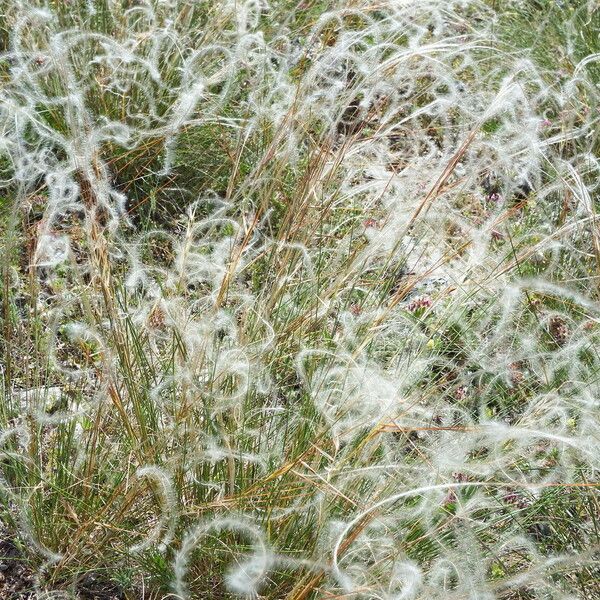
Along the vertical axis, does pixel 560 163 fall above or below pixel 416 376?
above

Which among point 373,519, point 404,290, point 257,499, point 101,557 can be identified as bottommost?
point 101,557

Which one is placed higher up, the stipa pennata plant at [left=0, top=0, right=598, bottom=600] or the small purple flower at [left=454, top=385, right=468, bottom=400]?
the stipa pennata plant at [left=0, top=0, right=598, bottom=600]

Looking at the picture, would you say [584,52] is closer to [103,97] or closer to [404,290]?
[103,97]

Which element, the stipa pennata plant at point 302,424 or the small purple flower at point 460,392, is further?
the small purple flower at point 460,392

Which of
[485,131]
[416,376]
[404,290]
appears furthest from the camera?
[485,131]

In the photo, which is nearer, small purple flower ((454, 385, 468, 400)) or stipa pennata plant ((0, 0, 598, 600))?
stipa pennata plant ((0, 0, 598, 600))

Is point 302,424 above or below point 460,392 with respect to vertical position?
above

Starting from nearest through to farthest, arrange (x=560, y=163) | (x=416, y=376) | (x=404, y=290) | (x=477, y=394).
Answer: (x=404, y=290) → (x=416, y=376) → (x=477, y=394) → (x=560, y=163)

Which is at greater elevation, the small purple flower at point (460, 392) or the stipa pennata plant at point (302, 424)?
the stipa pennata plant at point (302, 424)

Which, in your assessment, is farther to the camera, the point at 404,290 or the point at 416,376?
the point at 416,376

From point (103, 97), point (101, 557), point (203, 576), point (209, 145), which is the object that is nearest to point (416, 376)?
point (203, 576)

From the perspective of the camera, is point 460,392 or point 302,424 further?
point 460,392
